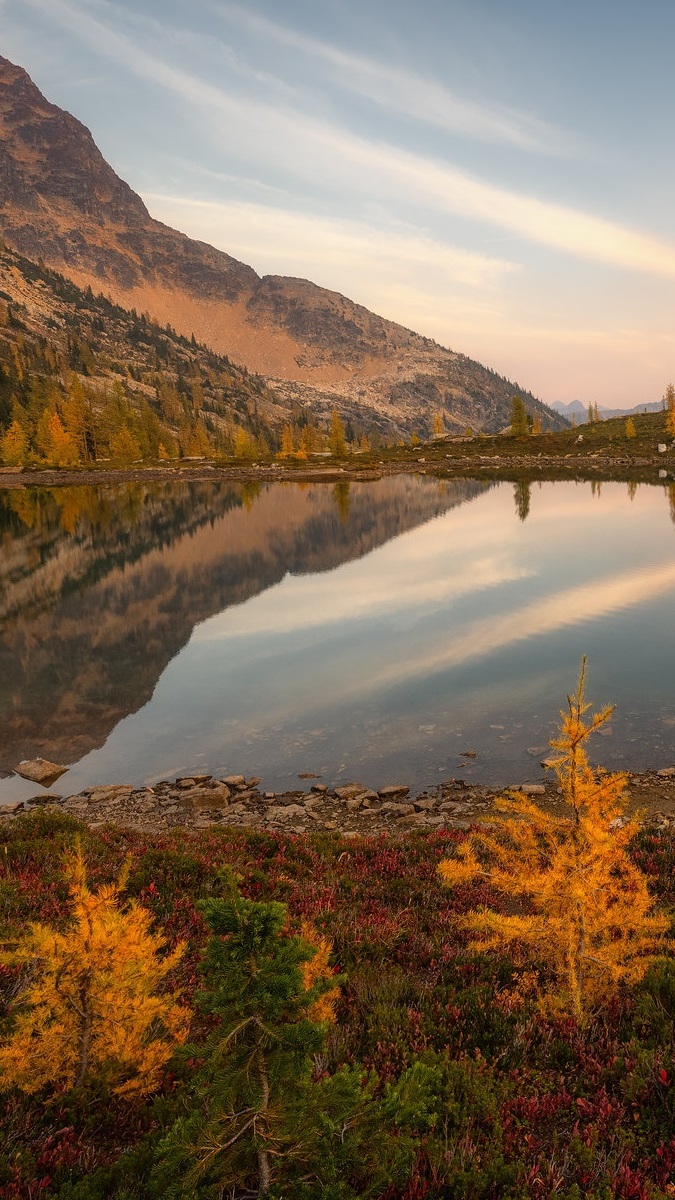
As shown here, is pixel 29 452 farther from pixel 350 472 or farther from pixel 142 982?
pixel 142 982

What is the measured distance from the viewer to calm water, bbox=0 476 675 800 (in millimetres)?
18328

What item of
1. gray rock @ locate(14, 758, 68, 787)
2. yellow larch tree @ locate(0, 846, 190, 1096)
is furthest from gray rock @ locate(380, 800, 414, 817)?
gray rock @ locate(14, 758, 68, 787)

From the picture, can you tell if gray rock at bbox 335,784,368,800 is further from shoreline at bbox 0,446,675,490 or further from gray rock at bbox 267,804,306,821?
shoreline at bbox 0,446,675,490

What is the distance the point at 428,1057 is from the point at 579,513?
64.8 meters

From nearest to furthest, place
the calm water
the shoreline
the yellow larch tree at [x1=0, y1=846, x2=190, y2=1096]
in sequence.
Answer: the yellow larch tree at [x1=0, y1=846, x2=190, y2=1096] → the calm water → the shoreline

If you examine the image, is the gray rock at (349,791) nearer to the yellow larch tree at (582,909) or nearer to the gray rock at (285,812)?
the gray rock at (285,812)

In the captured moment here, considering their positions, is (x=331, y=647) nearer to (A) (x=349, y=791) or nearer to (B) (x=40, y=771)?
(A) (x=349, y=791)

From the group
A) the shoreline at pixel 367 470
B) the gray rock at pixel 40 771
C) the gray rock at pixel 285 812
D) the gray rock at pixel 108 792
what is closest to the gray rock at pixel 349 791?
the gray rock at pixel 285 812

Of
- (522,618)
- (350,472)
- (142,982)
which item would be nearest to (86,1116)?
(142,982)

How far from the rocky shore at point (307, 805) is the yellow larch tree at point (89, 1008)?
8.31 m

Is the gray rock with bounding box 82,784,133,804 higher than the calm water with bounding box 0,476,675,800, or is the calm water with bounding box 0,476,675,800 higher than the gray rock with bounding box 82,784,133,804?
the calm water with bounding box 0,476,675,800

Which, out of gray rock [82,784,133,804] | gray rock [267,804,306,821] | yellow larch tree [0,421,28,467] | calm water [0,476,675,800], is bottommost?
gray rock [82,784,133,804]

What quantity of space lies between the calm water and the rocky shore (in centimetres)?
84

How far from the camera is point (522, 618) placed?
30.1m
